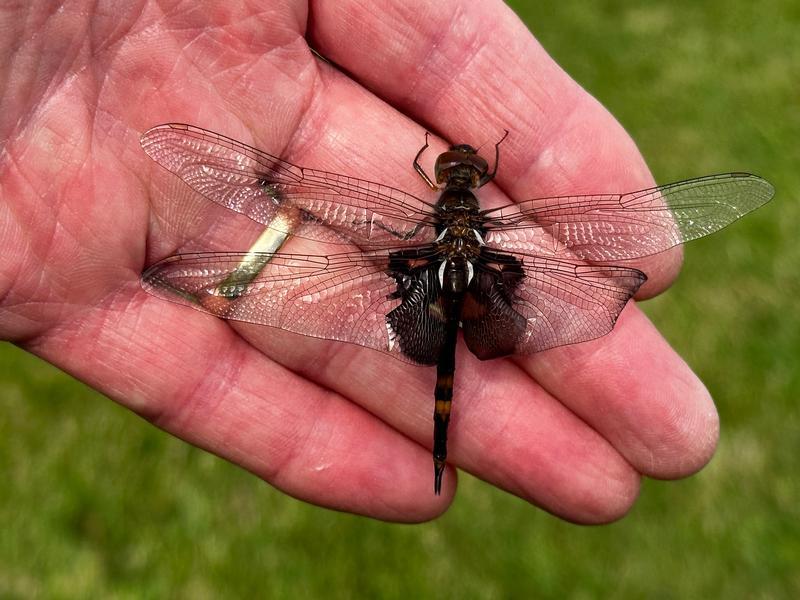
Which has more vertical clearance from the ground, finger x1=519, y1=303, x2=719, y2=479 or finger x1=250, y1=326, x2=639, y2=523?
finger x1=519, y1=303, x2=719, y2=479

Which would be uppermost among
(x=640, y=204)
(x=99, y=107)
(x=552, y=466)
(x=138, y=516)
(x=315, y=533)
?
(x=640, y=204)

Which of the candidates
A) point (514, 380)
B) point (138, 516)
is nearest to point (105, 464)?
point (138, 516)

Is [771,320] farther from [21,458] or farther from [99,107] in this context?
[21,458]

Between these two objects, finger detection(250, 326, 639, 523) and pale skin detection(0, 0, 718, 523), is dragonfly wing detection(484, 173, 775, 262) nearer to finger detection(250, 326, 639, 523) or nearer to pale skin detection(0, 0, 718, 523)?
pale skin detection(0, 0, 718, 523)

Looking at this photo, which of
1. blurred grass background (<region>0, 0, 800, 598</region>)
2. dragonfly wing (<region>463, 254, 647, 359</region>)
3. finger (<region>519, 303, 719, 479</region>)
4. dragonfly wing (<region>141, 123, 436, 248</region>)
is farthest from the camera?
blurred grass background (<region>0, 0, 800, 598</region>)

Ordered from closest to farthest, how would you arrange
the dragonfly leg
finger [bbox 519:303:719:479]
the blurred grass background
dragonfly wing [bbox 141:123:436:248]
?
1. dragonfly wing [bbox 141:123:436:248]
2. finger [bbox 519:303:719:479]
3. the dragonfly leg
4. the blurred grass background

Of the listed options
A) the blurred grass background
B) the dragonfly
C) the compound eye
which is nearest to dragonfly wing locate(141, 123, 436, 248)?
the dragonfly
